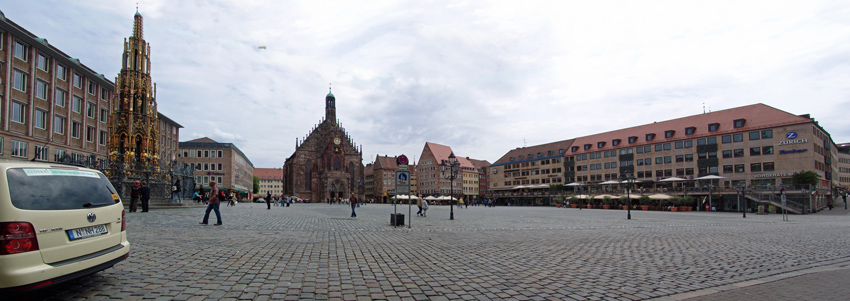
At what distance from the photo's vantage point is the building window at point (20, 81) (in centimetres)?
3425

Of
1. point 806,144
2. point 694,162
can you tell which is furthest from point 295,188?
point 806,144

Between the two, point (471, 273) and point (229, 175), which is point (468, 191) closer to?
point (229, 175)

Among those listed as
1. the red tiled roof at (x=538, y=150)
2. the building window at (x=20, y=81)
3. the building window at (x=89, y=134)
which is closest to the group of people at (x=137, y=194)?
the building window at (x=20, y=81)

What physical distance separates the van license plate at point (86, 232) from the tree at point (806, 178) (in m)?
65.0

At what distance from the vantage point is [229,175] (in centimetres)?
8644

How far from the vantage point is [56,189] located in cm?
507

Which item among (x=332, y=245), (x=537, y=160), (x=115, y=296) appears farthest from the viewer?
(x=537, y=160)

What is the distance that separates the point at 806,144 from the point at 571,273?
217ft

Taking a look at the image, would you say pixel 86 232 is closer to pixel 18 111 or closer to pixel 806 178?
pixel 18 111

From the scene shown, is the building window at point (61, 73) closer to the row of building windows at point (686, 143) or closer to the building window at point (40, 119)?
the building window at point (40, 119)

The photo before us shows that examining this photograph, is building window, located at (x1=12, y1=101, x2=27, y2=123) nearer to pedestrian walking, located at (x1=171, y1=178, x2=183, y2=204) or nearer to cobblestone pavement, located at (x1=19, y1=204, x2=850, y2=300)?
pedestrian walking, located at (x1=171, y1=178, x2=183, y2=204)

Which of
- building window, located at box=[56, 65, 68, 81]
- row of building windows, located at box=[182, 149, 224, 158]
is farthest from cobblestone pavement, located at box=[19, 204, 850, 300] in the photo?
row of building windows, located at box=[182, 149, 224, 158]

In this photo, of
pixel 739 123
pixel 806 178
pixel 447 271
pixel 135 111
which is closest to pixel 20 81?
pixel 135 111

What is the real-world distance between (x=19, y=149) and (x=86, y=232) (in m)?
39.3
